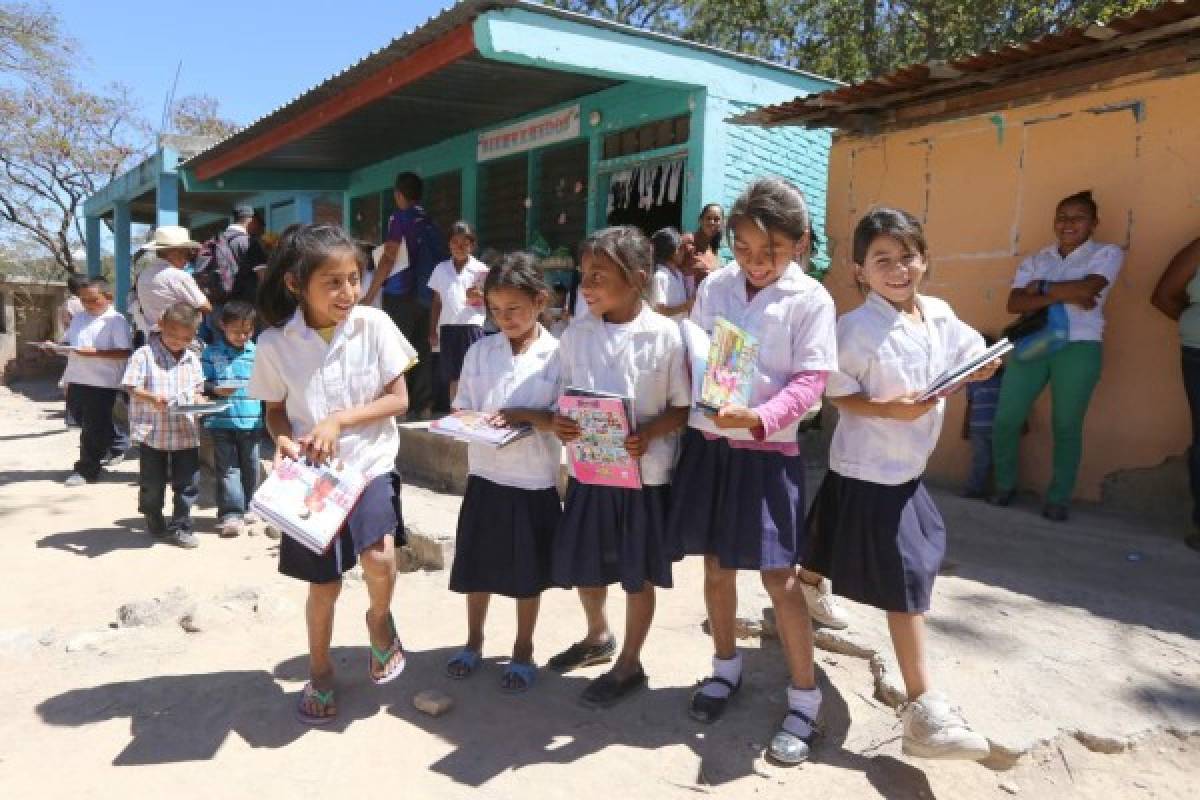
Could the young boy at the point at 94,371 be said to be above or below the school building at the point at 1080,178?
below

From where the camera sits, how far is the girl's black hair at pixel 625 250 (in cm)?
251

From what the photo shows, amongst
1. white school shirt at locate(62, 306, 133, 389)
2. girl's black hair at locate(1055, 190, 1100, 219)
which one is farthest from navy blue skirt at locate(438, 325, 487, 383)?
girl's black hair at locate(1055, 190, 1100, 219)

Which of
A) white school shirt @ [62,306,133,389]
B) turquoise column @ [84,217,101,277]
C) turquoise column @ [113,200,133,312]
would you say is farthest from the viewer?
turquoise column @ [84,217,101,277]

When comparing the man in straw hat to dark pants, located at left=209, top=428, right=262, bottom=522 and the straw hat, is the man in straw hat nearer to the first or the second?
the straw hat

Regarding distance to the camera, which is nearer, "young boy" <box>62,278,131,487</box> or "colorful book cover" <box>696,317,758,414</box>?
"colorful book cover" <box>696,317,758,414</box>

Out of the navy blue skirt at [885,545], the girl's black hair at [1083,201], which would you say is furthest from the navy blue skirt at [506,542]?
the girl's black hair at [1083,201]

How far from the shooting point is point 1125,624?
314cm

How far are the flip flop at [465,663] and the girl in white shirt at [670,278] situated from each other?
3055 millimetres

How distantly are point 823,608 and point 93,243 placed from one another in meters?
19.2

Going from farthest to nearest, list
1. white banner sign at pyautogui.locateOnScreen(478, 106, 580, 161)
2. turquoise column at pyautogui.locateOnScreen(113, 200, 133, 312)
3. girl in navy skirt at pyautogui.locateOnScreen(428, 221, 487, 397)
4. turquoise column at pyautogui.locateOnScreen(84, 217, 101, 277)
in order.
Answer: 1. turquoise column at pyautogui.locateOnScreen(84, 217, 101, 277)
2. turquoise column at pyautogui.locateOnScreen(113, 200, 133, 312)
3. white banner sign at pyautogui.locateOnScreen(478, 106, 580, 161)
4. girl in navy skirt at pyautogui.locateOnScreen(428, 221, 487, 397)

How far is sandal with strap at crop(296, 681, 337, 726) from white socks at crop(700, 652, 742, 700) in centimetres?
122

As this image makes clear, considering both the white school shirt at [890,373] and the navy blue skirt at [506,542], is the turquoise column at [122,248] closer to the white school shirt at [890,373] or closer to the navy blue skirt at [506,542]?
the navy blue skirt at [506,542]

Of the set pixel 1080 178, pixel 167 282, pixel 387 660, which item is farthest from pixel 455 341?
pixel 1080 178

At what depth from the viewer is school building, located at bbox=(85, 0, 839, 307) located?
18.7 ft
